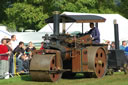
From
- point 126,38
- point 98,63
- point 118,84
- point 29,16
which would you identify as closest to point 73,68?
point 98,63

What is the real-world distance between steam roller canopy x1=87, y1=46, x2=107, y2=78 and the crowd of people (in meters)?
2.13

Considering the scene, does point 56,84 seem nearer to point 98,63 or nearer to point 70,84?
point 70,84

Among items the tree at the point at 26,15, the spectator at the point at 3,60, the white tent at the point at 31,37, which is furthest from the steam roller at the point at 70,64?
the tree at the point at 26,15

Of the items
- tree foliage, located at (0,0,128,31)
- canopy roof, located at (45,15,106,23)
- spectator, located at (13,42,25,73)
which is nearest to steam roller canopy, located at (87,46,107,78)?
canopy roof, located at (45,15,106,23)

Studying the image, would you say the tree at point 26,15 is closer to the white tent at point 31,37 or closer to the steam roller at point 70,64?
the white tent at point 31,37

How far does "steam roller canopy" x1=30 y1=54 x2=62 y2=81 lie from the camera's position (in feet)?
41.3

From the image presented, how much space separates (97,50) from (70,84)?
2010 mm

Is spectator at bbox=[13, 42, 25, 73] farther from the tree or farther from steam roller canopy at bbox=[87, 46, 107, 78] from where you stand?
the tree

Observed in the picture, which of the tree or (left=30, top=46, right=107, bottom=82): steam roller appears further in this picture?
the tree

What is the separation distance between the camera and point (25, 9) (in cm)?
3803

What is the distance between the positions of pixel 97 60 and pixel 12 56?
3.35 metres

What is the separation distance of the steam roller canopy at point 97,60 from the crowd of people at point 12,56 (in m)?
2.13

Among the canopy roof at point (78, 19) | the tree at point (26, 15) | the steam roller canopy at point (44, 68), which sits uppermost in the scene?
the tree at point (26, 15)

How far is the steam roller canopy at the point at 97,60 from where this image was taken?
44.3 feet
